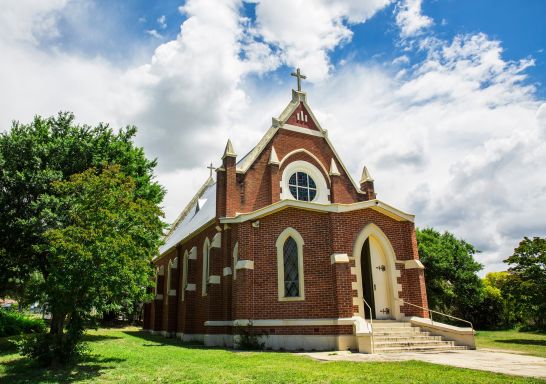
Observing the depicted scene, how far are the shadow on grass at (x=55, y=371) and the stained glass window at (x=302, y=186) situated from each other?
493 inches

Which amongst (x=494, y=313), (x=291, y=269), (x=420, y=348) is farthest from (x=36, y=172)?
(x=494, y=313)

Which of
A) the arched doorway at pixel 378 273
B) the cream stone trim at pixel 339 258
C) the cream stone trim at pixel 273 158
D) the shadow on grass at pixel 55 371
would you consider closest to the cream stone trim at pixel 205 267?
the cream stone trim at pixel 273 158

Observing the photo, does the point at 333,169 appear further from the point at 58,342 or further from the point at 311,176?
the point at 58,342

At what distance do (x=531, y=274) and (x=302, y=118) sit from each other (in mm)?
13968

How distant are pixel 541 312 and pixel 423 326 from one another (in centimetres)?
610

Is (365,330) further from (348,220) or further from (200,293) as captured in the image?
(200,293)

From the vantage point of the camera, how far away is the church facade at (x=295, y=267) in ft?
48.8

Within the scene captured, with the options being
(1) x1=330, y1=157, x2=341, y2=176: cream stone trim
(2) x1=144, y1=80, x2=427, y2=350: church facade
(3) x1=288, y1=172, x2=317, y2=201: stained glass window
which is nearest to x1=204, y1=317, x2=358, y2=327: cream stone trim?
(2) x1=144, y1=80, x2=427, y2=350: church facade

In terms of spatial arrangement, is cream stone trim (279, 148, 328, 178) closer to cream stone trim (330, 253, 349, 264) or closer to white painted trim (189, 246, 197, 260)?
white painted trim (189, 246, 197, 260)

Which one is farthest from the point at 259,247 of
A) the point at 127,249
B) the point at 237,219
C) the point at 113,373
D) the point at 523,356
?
the point at 523,356

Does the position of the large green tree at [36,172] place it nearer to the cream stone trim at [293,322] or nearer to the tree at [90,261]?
the tree at [90,261]

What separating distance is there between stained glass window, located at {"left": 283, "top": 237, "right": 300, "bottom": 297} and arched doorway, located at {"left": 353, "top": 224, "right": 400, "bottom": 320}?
2.50 m

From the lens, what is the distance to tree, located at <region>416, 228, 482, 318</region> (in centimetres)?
2644

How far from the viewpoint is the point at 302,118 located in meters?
23.1
